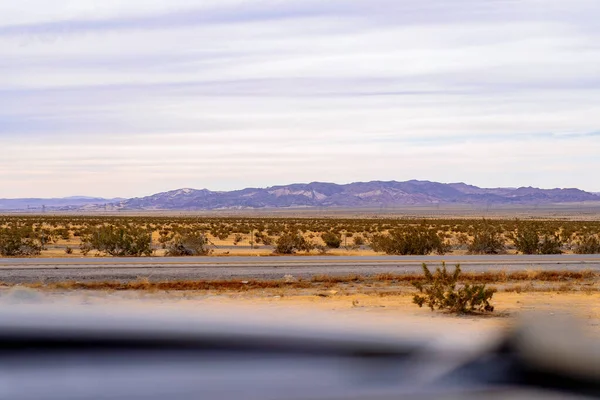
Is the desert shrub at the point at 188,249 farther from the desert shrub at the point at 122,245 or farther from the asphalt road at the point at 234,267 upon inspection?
the asphalt road at the point at 234,267

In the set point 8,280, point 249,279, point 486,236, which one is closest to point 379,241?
point 486,236

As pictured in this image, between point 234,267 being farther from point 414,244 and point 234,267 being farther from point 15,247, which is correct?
point 15,247

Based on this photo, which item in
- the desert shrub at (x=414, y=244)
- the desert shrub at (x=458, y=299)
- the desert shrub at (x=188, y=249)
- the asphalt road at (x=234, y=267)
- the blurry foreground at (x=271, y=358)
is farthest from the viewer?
the desert shrub at (x=414, y=244)

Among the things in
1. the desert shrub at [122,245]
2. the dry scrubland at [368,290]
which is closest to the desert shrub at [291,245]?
the desert shrub at [122,245]

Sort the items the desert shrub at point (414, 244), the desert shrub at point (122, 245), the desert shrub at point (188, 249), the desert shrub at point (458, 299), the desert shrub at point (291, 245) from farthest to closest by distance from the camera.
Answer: the desert shrub at point (291, 245) < the desert shrub at point (414, 244) < the desert shrub at point (188, 249) < the desert shrub at point (122, 245) < the desert shrub at point (458, 299)

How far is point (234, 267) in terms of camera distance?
29.9 meters

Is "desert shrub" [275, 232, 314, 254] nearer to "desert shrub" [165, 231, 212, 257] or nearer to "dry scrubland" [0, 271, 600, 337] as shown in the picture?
"desert shrub" [165, 231, 212, 257]

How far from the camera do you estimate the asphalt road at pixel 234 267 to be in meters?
26.3

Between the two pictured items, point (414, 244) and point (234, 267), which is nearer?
point (234, 267)

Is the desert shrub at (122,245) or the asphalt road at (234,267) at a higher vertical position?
the desert shrub at (122,245)

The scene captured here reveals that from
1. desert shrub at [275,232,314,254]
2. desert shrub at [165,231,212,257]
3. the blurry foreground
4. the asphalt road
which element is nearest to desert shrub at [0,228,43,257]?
desert shrub at [165,231,212,257]

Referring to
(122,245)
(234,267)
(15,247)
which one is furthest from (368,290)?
(15,247)

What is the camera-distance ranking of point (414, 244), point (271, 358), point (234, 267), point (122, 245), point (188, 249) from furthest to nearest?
1. point (414, 244)
2. point (188, 249)
3. point (122, 245)
4. point (234, 267)
5. point (271, 358)

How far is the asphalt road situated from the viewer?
26.3 m
